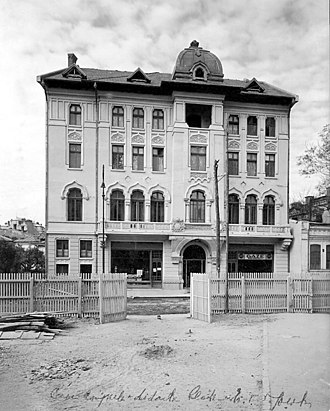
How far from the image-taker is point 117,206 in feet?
81.9

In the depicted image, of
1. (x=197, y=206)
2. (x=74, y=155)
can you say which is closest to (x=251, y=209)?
(x=197, y=206)

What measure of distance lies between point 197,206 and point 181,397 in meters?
19.7

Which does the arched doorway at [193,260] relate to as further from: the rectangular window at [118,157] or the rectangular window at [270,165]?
the rectangular window at [270,165]

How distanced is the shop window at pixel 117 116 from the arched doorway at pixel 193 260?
8346 millimetres

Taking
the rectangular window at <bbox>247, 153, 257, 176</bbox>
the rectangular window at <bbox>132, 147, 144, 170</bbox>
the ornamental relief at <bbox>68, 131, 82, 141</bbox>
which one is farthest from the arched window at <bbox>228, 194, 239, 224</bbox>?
the ornamental relief at <bbox>68, 131, 82, 141</bbox>

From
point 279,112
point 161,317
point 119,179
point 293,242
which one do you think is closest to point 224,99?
point 279,112

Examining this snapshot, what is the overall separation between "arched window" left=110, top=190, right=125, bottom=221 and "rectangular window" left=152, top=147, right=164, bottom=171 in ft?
8.59

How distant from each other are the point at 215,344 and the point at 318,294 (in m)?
6.49

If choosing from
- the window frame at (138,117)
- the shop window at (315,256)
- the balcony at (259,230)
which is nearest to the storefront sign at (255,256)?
the balcony at (259,230)

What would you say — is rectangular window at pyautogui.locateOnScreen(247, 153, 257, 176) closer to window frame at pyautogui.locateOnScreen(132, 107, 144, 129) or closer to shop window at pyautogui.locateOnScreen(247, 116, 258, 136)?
shop window at pyautogui.locateOnScreen(247, 116, 258, 136)

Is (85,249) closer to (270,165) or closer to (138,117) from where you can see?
(138,117)

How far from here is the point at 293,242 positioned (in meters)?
26.2

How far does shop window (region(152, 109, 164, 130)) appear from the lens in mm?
25797

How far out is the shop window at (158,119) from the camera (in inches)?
1016
